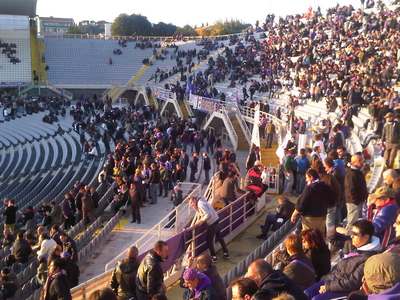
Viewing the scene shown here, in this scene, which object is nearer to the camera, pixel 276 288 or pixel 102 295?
pixel 276 288

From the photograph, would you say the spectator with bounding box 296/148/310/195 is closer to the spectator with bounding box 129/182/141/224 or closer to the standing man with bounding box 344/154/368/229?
the spectator with bounding box 129/182/141/224

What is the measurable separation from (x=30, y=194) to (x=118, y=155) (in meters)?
3.04

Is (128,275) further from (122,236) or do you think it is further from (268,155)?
(268,155)

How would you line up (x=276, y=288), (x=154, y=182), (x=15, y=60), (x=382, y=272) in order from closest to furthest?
(x=382, y=272) < (x=276, y=288) < (x=154, y=182) < (x=15, y=60)

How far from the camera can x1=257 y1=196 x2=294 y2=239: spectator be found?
27.7 feet

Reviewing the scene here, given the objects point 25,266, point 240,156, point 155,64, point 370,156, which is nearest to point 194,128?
point 240,156

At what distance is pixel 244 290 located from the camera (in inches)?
147

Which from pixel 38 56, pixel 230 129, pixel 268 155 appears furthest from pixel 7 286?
pixel 38 56

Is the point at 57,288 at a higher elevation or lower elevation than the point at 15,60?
higher

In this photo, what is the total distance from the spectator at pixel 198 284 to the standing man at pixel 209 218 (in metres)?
2.78

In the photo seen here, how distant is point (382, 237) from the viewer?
16.9 feet

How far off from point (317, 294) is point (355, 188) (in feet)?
8.38

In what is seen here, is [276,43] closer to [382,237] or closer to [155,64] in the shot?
[155,64]

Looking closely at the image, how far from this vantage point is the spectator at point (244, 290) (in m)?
3.72
